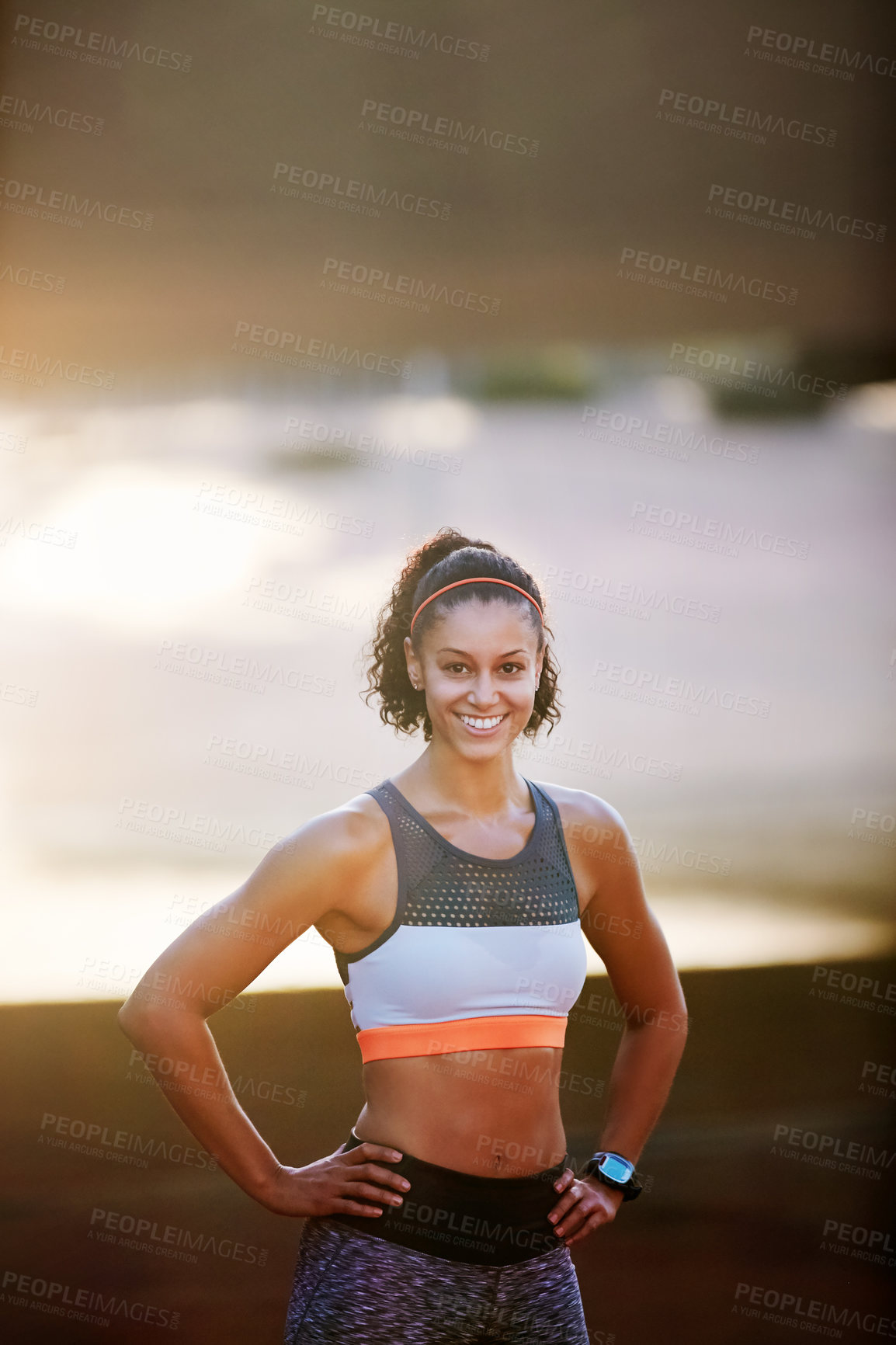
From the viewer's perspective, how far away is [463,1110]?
165cm

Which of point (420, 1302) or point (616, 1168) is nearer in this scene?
point (420, 1302)

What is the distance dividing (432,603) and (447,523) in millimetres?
1202

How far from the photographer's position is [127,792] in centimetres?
279

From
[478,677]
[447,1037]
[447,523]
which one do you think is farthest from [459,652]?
[447,523]

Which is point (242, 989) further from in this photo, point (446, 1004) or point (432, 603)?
point (432, 603)

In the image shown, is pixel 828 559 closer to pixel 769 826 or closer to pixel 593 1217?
pixel 769 826

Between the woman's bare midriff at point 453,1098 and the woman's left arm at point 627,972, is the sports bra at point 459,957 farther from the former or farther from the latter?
the woman's left arm at point 627,972

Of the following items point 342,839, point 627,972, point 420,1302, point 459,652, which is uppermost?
point 459,652

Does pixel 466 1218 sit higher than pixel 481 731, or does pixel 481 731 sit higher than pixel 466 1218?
pixel 481 731

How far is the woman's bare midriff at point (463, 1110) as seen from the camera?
1.64 metres

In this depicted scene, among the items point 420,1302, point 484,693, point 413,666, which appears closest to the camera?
point 420,1302

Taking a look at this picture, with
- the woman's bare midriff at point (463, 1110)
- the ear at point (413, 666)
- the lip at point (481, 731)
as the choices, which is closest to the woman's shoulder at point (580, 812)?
the lip at point (481, 731)

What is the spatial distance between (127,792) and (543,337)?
165 cm

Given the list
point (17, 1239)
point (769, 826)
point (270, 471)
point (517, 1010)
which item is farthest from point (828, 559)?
point (17, 1239)
